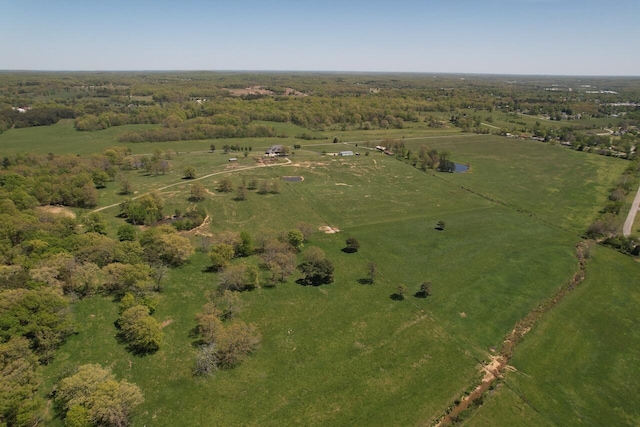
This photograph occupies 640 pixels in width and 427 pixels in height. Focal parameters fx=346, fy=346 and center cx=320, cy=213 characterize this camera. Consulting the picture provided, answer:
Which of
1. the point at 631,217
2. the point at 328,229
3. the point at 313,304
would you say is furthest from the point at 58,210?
the point at 631,217

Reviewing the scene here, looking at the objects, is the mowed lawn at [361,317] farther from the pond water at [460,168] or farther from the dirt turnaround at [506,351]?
the pond water at [460,168]

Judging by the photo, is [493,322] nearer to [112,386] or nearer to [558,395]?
[558,395]

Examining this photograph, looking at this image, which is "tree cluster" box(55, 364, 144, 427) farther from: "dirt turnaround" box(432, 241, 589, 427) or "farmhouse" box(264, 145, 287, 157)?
"farmhouse" box(264, 145, 287, 157)

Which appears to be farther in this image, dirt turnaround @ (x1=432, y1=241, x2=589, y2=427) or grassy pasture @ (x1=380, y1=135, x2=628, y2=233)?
grassy pasture @ (x1=380, y1=135, x2=628, y2=233)

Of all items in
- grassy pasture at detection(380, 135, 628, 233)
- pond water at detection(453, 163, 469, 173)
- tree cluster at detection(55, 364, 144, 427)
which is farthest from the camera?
pond water at detection(453, 163, 469, 173)

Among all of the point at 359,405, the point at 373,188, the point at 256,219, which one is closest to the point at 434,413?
the point at 359,405

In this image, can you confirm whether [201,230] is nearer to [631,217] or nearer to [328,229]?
[328,229]

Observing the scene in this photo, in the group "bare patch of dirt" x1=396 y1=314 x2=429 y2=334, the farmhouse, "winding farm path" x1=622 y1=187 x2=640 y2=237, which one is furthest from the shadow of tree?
the farmhouse
